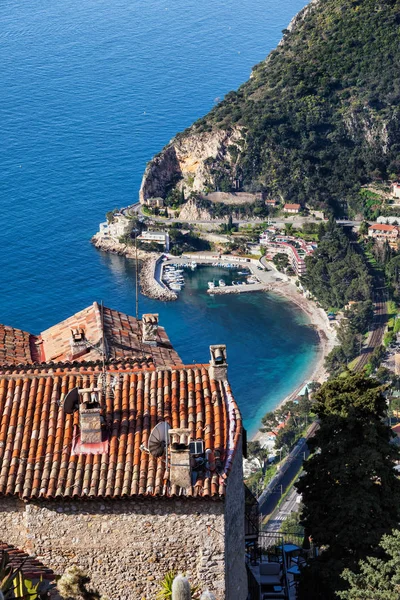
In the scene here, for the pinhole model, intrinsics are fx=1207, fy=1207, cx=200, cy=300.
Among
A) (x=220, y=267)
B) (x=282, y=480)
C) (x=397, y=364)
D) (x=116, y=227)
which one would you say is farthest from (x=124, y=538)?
(x=116, y=227)

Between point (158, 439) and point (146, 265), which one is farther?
point (146, 265)

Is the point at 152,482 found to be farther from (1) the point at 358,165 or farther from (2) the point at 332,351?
(1) the point at 358,165

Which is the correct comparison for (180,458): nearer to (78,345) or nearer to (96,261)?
(78,345)

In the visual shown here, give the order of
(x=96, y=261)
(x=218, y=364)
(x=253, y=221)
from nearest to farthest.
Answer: (x=218, y=364) → (x=96, y=261) → (x=253, y=221)

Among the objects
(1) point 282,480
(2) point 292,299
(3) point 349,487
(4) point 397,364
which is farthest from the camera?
(2) point 292,299

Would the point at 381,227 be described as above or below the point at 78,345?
above

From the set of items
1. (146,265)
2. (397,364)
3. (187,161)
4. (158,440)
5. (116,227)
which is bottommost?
(158,440)
